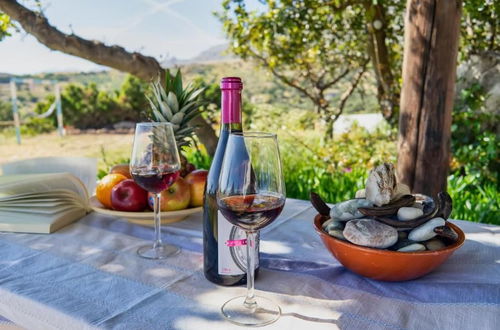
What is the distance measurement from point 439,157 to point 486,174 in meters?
1.49

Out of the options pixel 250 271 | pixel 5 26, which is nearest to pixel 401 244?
pixel 250 271

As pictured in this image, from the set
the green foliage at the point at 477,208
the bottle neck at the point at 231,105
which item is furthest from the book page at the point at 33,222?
the green foliage at the point at 477,208

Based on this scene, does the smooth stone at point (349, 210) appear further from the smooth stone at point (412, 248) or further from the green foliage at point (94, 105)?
the green foliage at point (94, 105)

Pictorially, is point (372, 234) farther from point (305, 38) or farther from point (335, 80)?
point (335, 80)

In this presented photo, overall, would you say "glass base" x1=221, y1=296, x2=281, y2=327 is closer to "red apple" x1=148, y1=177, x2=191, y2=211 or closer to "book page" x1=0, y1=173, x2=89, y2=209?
"red apple" x1=148, y1=177, x2=191, y2=211

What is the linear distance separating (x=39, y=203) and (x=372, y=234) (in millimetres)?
928

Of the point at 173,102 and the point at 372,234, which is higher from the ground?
the point at 173,102

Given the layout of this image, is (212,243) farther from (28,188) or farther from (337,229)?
(28,188)

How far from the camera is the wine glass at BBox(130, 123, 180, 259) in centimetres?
91

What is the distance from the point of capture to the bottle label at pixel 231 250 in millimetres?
779

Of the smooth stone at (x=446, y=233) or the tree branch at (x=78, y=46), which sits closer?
the smooth stone at (x=446, y=233)

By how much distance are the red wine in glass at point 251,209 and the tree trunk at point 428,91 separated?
1.57 metres

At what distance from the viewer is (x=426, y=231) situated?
73 cm

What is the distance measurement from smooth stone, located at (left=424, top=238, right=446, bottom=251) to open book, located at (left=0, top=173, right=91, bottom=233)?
36.2 inches
